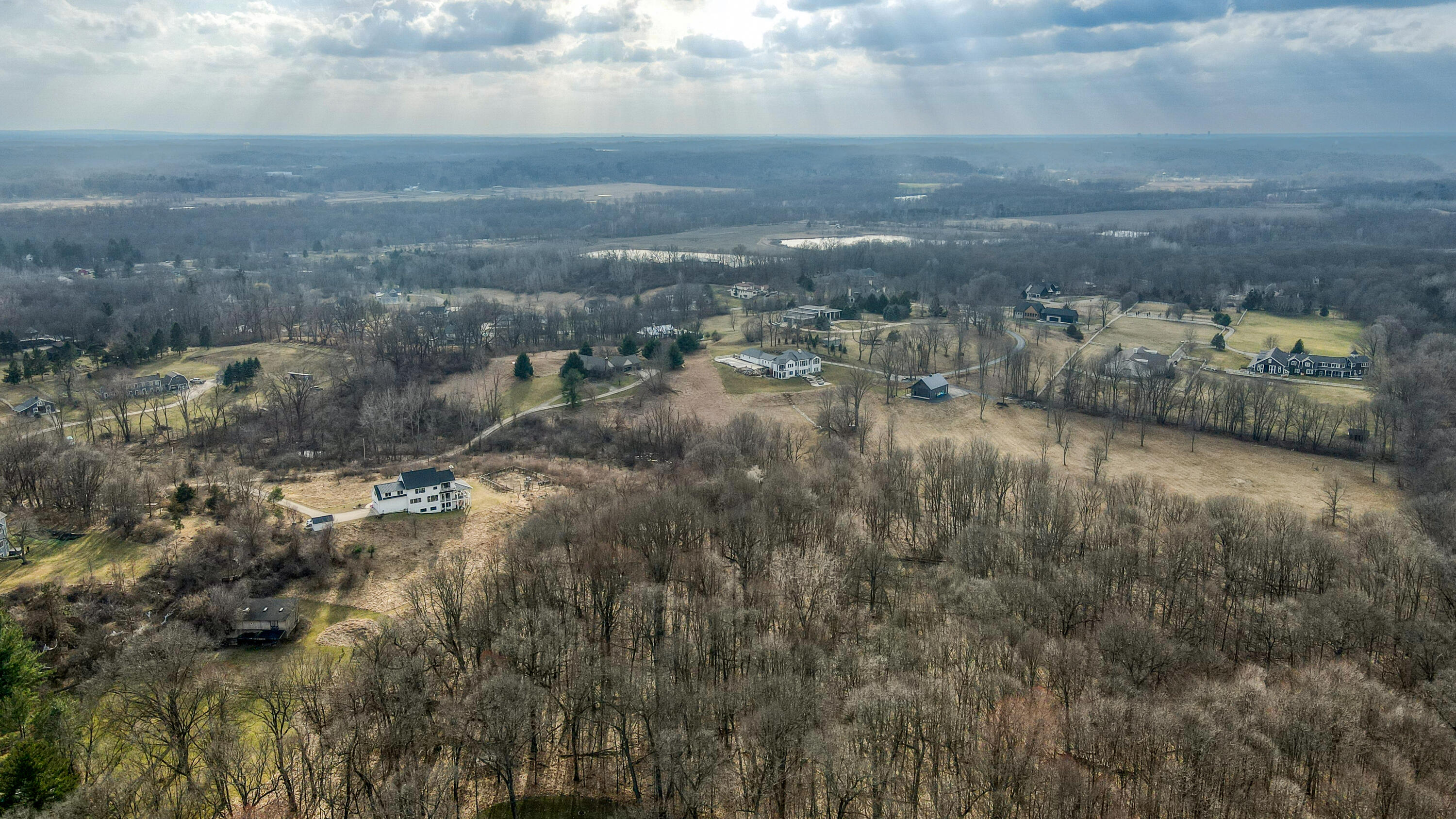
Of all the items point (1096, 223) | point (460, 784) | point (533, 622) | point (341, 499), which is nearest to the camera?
point (460, 784)

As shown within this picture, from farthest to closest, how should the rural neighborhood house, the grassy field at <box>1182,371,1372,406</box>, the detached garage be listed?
the rural neighborhood house
the detached garage
the grassy field at <box>1182,371,1372,406</box>

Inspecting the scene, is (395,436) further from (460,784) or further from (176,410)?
(460,784)

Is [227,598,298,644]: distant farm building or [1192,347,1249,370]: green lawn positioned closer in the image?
[227,598,298,644]: distant farm building

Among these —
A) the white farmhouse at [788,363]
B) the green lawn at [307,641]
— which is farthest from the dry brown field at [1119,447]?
the green lawn at [307,641]

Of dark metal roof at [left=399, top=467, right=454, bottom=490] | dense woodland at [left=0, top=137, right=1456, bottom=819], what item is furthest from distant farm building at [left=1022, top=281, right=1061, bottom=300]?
dark metal roof at [left=399, top=467, right=454, bottom=490]

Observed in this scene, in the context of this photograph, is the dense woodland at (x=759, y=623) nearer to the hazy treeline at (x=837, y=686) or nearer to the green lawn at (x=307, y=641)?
the hazy treeline at (x=837, y=686)

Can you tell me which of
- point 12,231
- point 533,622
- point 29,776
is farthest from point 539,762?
point 12,231

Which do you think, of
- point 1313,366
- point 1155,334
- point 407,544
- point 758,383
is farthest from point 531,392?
point 1313,366

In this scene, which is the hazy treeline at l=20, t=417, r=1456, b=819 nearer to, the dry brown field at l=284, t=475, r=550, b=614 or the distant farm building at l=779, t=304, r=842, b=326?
the dry brown field at l=284, t=475, r=550, b=614
